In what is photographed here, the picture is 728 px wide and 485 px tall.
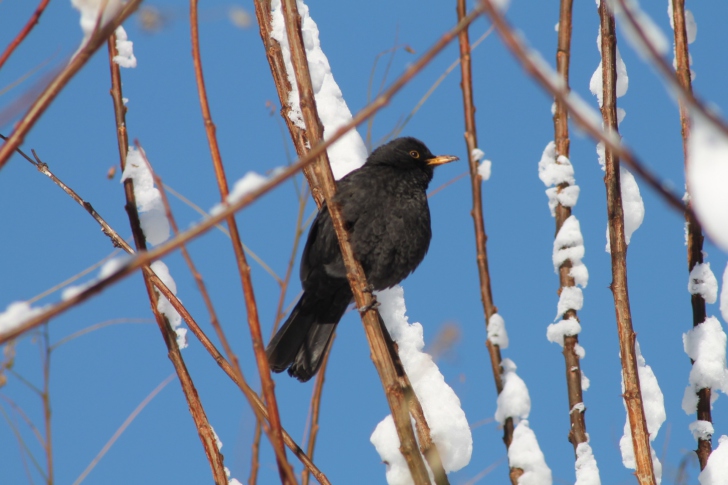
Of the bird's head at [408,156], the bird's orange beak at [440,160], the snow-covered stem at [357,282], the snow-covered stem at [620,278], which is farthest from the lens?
the bird's orange beak at [440,160]

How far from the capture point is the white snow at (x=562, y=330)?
2.30 meters

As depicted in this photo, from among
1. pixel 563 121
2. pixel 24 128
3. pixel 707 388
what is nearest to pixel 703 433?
pixel 707 388

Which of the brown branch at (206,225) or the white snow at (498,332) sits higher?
the white snow at (498,332)

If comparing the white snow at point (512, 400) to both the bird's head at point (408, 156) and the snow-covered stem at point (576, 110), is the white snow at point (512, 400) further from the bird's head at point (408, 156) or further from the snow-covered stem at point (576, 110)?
the bird's head at point (408, 156)

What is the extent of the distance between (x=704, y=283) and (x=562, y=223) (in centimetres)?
48

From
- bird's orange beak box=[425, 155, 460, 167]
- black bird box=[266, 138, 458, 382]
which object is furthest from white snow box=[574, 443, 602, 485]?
bird's orange beak box=[425, 155, 460, 167]

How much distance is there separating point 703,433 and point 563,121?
1.06 meters

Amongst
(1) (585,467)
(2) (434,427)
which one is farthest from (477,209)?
(1) (585,467)

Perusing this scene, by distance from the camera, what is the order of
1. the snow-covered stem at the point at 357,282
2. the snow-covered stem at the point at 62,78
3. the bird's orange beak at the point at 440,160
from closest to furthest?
1. the snow-covered stem at the point at 62,78
2. the snow-covered stem at the point at 357,282
3. the bird's orange beak at the point at 440,160

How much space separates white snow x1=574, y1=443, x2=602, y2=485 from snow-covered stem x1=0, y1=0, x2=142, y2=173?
1.66m

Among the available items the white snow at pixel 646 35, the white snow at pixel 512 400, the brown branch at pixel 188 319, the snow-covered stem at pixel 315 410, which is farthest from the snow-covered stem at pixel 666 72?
the snow-covered stem at pixel 315 410

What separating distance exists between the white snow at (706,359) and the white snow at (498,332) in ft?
2.56

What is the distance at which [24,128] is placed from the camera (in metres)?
1.12

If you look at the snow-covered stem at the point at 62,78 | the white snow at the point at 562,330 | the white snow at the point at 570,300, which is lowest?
the snow-covered stem at the point at 62,78
